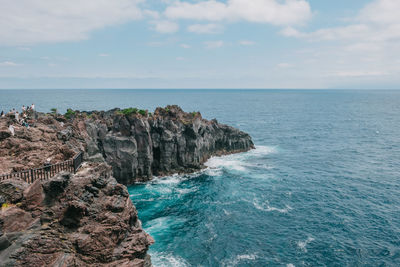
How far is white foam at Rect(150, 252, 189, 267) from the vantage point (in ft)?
114

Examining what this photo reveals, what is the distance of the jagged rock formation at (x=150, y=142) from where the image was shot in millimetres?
65188

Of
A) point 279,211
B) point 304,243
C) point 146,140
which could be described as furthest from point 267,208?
point 146,140

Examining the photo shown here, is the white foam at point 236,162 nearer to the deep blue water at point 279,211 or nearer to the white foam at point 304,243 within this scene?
the deep blue water at point 279,211

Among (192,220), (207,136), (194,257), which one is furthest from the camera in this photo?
(207,136)

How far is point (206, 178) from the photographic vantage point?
6794 cm

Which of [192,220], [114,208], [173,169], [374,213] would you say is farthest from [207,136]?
[114,208]

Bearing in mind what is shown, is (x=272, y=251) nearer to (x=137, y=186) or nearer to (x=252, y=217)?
(x=252, y=217)

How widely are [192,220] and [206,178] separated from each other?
21.3 meters

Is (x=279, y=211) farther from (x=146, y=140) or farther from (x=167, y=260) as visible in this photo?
(x=146, y=140)

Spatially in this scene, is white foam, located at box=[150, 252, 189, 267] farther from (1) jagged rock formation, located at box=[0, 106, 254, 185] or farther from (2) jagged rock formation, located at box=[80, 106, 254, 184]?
(2) jagged rock formation, located at box=[80, 106, 254, 184]

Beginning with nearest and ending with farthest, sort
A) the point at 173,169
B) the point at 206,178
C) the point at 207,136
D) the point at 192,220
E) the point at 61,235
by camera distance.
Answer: the point at 61,235 < the point at 192,220 < the point at 206,178 < the point at 173,169 < the point at 207,136

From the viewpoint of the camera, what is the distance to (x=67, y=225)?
61.3 ft

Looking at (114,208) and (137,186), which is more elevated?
(114,208)

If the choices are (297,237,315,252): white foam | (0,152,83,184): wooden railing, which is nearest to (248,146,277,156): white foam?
(297,237,315,252): white foam
